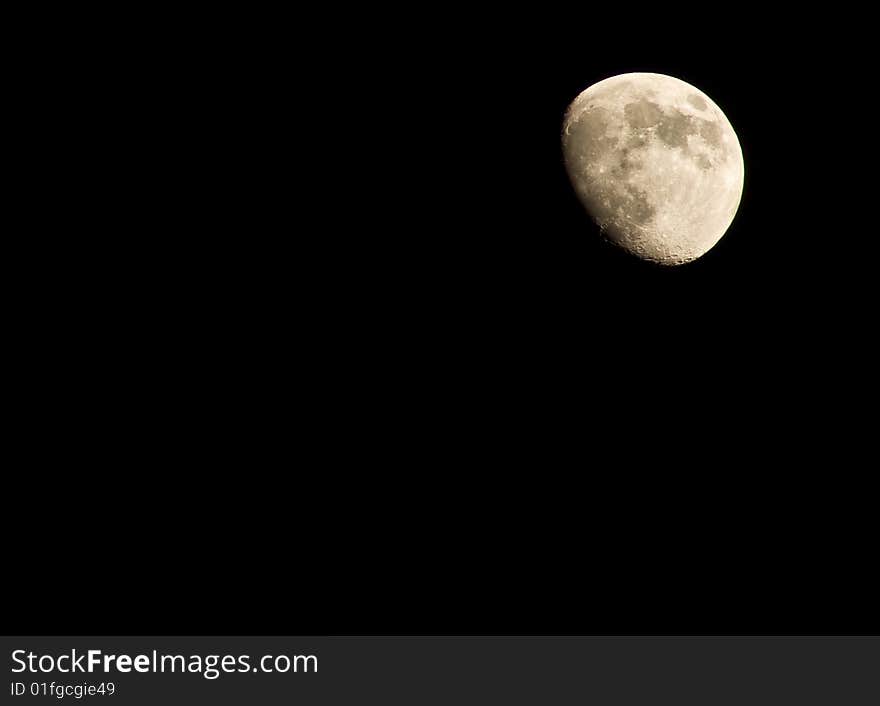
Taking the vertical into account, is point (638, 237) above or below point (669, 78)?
below

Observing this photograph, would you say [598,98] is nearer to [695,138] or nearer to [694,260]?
[695,138]

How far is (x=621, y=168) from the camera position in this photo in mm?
3338

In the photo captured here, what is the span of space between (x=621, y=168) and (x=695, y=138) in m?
0.42

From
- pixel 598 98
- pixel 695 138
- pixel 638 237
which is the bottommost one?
pixel 638 237

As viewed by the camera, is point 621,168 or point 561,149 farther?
point 561,149
